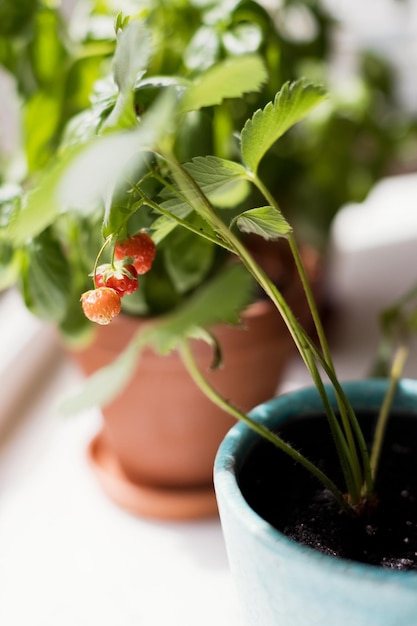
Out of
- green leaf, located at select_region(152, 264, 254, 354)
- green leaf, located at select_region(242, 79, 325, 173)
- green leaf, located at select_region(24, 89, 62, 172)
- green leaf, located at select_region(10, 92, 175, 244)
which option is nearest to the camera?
green leaf, located at select_region(10, 92, 175, 244)

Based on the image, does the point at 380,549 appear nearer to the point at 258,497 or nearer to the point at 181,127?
the point at 258,497

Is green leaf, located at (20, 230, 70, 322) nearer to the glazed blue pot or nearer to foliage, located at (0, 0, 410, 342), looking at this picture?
foliage, located at (0, 0, 410, 342)

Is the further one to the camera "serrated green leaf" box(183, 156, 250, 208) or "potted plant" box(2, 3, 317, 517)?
"potted plant" box(2, 3, 317, 517)

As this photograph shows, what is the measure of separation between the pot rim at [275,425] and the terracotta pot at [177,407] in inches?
5.1

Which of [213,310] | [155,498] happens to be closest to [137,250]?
[213,310]

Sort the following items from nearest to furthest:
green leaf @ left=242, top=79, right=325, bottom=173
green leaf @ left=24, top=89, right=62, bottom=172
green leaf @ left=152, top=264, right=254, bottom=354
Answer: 1. green leaf @ left=242, top=79, right=325, bottom=173
2. green leaf @ left=152, top=264, right=254, bottom=354
3. green leaf @ left=24, top=89, right=62, bottom=172

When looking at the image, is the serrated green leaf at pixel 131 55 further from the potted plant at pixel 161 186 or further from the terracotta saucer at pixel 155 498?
the terracotta saucer at pixel 155 498

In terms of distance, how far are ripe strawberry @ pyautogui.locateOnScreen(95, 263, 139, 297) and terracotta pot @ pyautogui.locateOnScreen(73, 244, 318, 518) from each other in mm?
269

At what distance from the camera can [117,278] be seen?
1.07ft

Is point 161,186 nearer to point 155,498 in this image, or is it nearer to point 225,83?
point 225,83

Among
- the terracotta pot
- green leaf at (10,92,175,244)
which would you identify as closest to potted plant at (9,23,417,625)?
green leaf at (10,92,175,244)

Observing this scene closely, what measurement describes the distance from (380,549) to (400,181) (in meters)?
1.10

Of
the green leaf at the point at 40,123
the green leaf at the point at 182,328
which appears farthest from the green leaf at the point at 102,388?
the green leaf at the point at 40,123

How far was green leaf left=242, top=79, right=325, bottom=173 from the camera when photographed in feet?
1.10
